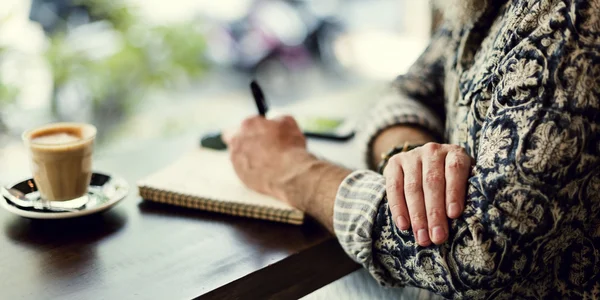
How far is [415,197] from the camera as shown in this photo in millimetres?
836

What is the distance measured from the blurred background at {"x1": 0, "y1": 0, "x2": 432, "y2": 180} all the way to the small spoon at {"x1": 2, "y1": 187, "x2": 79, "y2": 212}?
31.7 inches

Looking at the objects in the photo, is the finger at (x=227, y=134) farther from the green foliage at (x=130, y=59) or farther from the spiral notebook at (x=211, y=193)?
the green foliage at (x=130, y=59)

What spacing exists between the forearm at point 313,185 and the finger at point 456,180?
212 mm

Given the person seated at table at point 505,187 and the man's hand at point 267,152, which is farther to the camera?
the man's hand at point 267,152

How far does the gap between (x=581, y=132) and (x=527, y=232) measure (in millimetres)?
129

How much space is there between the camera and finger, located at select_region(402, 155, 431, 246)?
0.81 m

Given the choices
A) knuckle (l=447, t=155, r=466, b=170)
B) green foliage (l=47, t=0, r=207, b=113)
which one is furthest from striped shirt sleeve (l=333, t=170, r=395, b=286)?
green foliage (l=47, t=0, r=207, b=113)

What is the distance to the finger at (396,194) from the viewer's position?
32.9 inches

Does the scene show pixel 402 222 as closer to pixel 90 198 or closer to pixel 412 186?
pixel 412 186

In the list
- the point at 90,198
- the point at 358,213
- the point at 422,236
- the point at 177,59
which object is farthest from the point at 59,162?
the point at 177,59

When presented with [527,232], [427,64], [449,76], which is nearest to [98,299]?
[527,232]

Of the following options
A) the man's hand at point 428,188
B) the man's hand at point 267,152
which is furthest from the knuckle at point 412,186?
the man's hand at point 267,152

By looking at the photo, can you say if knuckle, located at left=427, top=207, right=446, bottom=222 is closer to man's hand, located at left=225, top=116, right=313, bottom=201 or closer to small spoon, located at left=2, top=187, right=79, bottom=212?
man's hand, located at left=225, top=116, right=313, bottom=201

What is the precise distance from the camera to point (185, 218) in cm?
107
